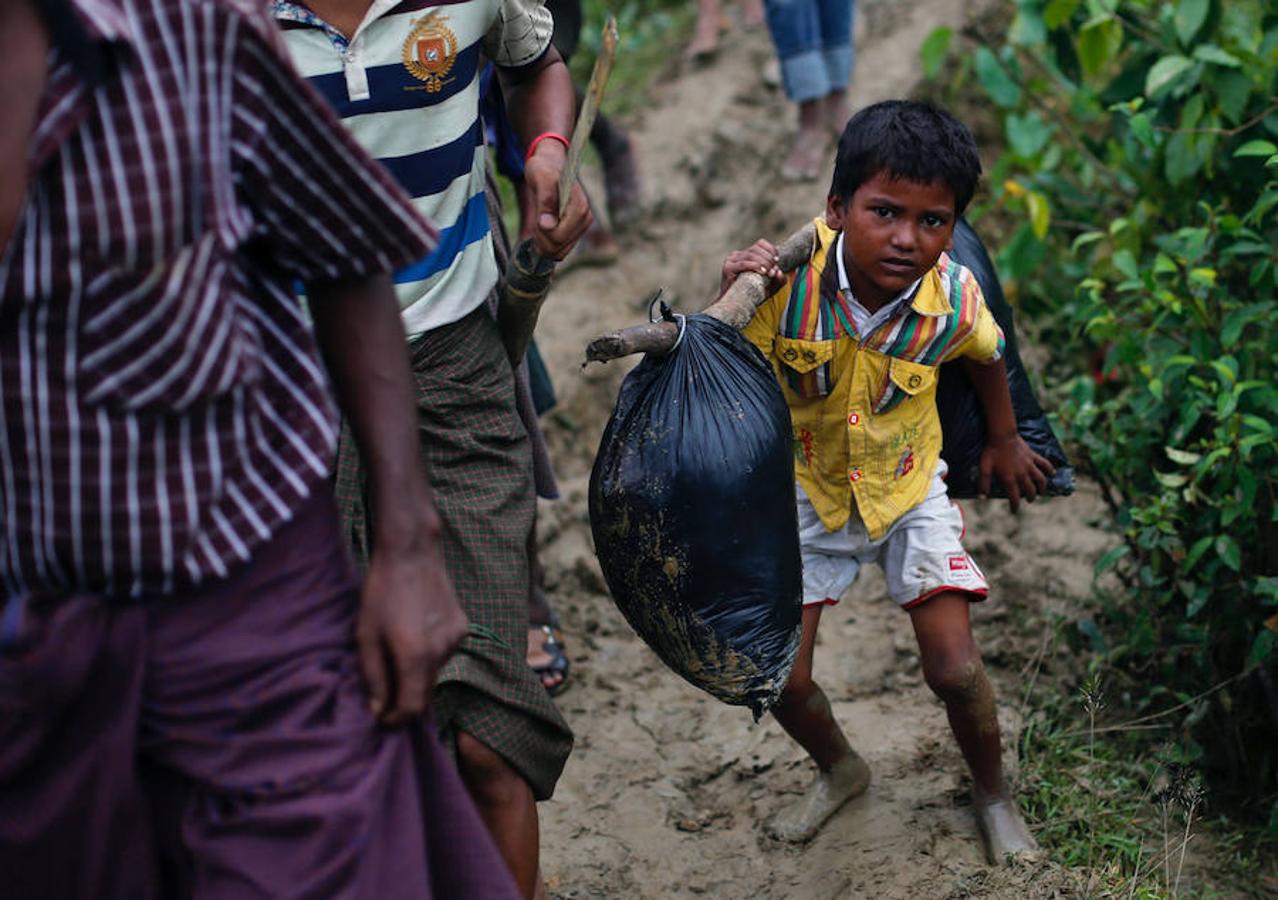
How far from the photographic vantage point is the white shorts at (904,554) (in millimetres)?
2895

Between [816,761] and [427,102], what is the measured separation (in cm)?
166

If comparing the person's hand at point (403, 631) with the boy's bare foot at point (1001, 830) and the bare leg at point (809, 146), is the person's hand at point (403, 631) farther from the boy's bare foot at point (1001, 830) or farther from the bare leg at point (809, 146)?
the bare leg at point (809, 146)

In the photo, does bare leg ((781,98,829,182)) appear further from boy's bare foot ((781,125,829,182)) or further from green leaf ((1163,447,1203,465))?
green leaf ((1163,447,1203,465))

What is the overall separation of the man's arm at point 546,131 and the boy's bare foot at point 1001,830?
4.94ft

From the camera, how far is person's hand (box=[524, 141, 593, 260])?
240 cm

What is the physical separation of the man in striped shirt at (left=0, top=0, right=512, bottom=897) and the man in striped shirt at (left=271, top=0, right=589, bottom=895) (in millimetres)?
598

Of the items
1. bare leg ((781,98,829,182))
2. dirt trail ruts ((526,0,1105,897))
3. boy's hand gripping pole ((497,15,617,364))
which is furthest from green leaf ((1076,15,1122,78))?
boy's hand gripping pole ((497,15,617,364))

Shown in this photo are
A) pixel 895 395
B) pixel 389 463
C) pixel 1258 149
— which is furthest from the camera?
pixel 1258 149

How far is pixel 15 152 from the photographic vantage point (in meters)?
1.36

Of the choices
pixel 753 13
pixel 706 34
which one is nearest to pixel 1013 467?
pixel 706 34

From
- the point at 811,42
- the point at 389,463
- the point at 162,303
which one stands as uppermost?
the point at 811,42

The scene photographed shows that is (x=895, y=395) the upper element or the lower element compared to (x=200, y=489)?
lower

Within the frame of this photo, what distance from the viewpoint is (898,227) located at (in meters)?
2.69

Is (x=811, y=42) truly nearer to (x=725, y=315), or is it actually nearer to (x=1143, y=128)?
(x=1143, y=128)
